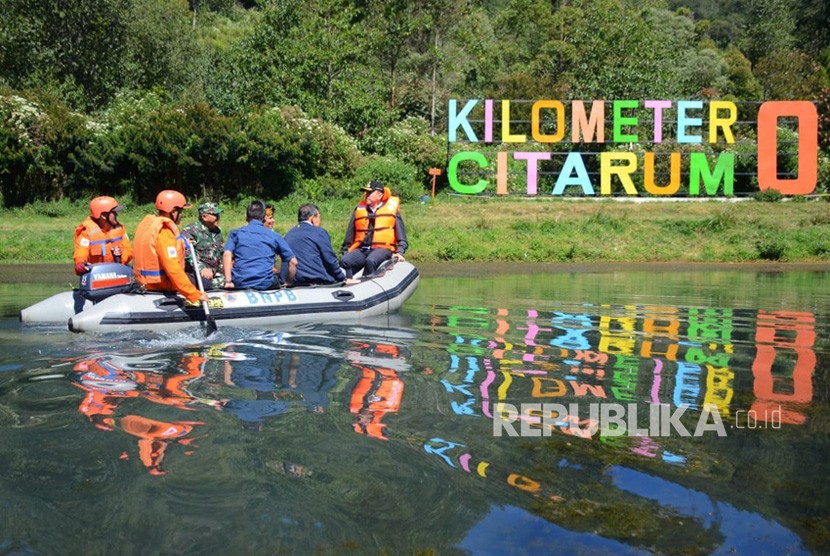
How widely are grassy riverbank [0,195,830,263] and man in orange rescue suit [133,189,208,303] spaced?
37.5 ft

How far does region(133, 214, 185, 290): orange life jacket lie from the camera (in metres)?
8.75

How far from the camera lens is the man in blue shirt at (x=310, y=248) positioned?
1041 cm

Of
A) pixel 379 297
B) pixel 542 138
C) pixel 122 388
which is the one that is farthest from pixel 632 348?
pixel 542 138

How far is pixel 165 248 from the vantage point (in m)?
8.73

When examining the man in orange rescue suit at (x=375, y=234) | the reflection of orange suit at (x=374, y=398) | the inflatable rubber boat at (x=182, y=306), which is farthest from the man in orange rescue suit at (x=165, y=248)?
the man in orange rescue suit at (x=375, y=234)

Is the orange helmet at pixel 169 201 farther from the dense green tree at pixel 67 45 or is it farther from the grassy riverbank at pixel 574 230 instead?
the dense green tree at pixel 67 45

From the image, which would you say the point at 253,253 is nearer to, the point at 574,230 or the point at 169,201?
the point at 169,201

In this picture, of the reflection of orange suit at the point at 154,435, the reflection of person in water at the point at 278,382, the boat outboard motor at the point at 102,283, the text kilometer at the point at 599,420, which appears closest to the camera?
the reflection of orange suit at the point at 154,435

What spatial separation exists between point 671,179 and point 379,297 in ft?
58.2

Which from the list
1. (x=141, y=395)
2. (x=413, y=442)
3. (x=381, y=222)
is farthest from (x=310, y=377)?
(x=381, y=222)

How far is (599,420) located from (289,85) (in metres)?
28.9

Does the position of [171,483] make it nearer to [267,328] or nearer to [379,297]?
[267,328]

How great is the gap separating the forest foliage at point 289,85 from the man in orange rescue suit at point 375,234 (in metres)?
15.2

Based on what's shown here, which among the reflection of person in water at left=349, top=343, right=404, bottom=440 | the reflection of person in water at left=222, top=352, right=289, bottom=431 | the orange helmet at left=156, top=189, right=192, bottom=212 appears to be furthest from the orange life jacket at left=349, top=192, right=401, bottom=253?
the reflection of person in water at left=222, top=352, right=289, bottom=431
